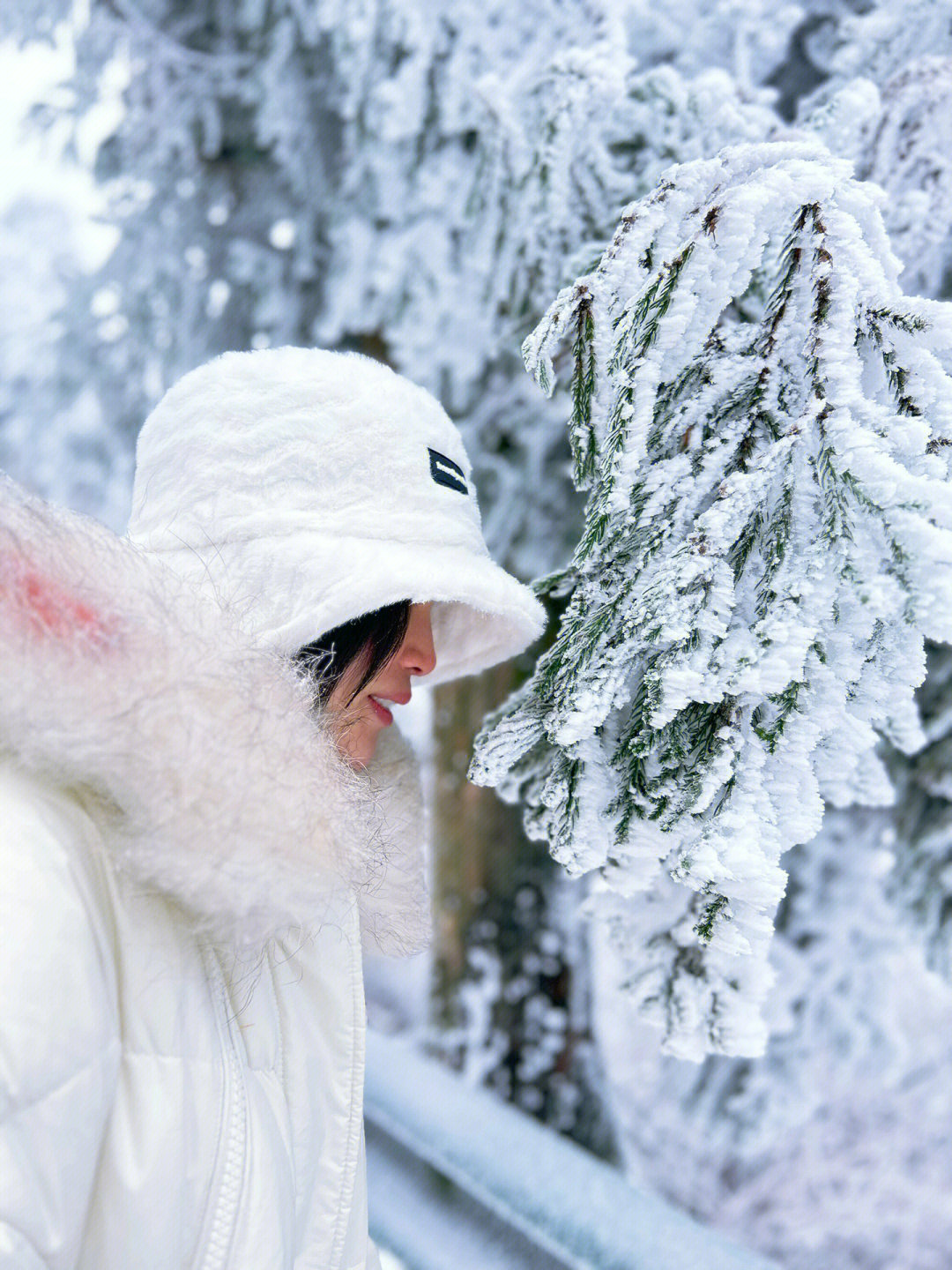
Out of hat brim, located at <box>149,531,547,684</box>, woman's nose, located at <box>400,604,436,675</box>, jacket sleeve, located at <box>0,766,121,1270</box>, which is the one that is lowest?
jacket sleeve, located at <box>0,766,121,1270</box>

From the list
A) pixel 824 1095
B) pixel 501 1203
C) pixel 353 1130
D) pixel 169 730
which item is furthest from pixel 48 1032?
pixel 824 1095

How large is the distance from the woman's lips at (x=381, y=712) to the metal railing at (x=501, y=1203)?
1.11 metres

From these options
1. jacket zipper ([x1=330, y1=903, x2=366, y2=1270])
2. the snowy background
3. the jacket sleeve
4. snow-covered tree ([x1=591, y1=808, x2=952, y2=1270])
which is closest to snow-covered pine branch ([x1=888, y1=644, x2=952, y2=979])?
the snowy background

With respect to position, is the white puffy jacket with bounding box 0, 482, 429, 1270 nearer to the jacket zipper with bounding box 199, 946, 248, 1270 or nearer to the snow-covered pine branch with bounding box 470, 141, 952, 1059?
the jacket zipper with bounding box 199, 946, 248, 1270

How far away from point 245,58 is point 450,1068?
11.4ft

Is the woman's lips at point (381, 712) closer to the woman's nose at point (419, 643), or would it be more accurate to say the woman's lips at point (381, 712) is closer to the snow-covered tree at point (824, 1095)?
the woman's nose at point (419, 643)

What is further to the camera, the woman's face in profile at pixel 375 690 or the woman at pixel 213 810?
the woman's face in profile at pixel 375 690

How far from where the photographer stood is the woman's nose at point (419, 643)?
1165 mm

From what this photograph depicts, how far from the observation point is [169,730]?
800mm

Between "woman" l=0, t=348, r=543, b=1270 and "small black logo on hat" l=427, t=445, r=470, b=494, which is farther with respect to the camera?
"small black logo on hat" l=427, t=445, r=470, b=494

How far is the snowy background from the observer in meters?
0.89

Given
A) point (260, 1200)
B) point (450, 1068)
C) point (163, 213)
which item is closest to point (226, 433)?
point (260, 1200)

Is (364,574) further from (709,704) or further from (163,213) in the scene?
(163,213)

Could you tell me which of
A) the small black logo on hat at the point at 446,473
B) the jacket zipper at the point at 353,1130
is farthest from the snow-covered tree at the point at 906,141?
the jacket zipper at the point at 353,1130
